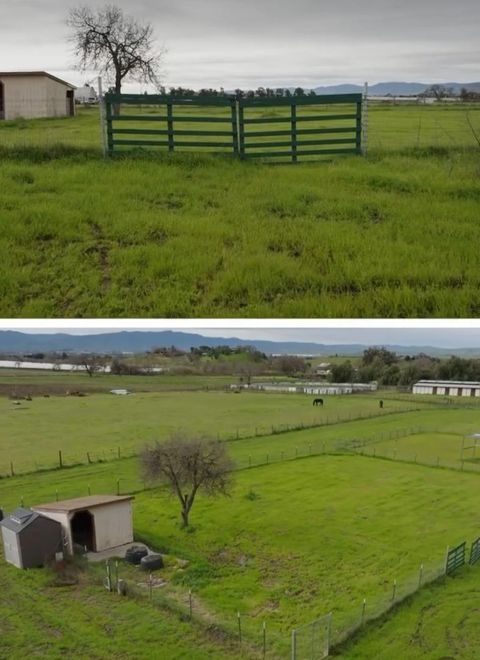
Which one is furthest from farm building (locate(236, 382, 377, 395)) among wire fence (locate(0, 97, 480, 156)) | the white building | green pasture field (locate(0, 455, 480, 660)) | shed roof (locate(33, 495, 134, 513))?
the white building

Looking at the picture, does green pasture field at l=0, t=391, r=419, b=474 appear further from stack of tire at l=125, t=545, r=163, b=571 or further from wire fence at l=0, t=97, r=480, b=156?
wire fence at l=0, t=97, r=480, b=156

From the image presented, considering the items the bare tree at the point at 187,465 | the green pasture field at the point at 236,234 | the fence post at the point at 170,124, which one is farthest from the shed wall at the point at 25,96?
the bare tree at the point at 187,465

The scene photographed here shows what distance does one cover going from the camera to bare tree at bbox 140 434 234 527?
1440cm

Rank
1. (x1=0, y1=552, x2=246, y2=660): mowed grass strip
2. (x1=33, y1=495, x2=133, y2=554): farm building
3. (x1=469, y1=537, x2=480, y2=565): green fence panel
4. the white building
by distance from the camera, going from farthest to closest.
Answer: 1. the white building
2. (x1=33, y1=495, x2=133, y2=554): farm building
3. (x1=469, y1=537, x2=480, y2=565): green fence panel
4. (x1=0, y1=552, x2=246, y2=660): mowed grass strip

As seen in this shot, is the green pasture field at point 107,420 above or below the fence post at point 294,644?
above

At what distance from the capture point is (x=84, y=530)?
13188mm

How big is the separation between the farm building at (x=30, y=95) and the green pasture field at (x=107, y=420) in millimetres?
9919

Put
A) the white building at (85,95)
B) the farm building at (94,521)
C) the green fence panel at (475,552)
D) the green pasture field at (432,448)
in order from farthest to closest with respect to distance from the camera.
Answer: the white building at (85,95) < the green pasture field at (432,448) < the farm building at (94,521) < the green fence panel at (475,552)

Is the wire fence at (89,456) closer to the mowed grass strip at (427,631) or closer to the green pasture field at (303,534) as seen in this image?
the green pasture field at (303,534)

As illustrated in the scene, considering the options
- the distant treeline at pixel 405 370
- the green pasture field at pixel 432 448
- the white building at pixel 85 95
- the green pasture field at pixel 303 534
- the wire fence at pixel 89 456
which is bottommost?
the green pasture field at pixel 432 448

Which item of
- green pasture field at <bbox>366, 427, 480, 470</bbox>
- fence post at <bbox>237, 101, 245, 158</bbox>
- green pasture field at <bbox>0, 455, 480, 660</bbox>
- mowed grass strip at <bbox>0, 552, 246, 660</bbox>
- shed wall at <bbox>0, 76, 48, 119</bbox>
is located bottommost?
green pasture field at <bbox>366, 427, 480, 470</bbox>

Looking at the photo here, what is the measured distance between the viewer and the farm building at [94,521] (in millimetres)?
12609

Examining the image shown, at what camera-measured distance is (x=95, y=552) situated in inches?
502

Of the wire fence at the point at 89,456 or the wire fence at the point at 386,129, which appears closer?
the wire fence at the point at 386,129
